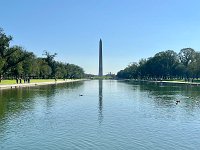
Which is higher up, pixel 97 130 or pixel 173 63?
pixel 173 63

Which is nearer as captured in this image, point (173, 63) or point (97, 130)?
point (97, 130)

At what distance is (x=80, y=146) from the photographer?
19.5 meters

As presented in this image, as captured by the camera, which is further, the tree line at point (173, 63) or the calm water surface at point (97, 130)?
the tree line at point (173, 63)

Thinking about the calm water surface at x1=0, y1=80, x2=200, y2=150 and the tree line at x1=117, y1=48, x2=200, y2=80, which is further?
the tree line at x1=117, y1=48, x2=200, y2=80

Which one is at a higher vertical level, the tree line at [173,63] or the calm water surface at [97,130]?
the tree line at [173,63]

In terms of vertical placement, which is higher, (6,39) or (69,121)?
(6,39)

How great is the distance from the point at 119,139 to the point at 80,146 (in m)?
2.98

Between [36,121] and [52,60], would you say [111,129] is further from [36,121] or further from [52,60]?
[52,60]

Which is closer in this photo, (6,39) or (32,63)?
(6,39)

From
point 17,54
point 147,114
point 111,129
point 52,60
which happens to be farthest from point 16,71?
point 111,129

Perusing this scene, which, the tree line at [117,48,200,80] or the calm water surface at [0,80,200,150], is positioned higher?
the tree line at [117,48,200,80]

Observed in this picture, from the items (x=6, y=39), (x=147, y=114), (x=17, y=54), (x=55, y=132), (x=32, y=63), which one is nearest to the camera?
(x=55, y=132)

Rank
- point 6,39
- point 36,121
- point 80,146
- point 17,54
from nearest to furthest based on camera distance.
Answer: point 80,146
point 36,121
point 6,39
point 17,54

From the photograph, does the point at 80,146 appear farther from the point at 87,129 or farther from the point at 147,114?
the point at 147,114
